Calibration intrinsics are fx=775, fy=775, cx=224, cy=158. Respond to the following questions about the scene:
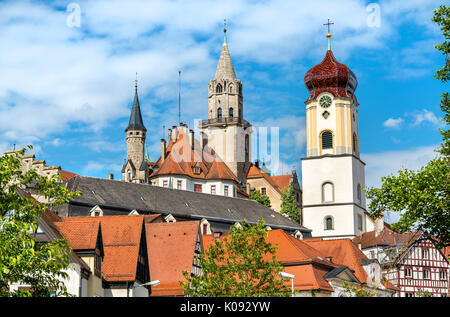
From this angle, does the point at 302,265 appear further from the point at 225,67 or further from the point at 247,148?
the point at 225,67

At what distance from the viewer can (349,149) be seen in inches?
4252

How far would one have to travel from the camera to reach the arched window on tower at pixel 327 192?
10731 centimetres

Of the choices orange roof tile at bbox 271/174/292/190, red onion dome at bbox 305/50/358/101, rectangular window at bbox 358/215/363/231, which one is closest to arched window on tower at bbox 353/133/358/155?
red onion dome at bbox 305/50/358/101

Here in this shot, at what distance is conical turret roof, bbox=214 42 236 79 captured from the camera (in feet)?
446

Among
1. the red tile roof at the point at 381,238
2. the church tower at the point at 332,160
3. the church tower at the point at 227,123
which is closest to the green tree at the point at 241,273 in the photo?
the red tile roof at the point at 381,238

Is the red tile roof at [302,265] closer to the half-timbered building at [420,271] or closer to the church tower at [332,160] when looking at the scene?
the half-timbered building at [420,271]

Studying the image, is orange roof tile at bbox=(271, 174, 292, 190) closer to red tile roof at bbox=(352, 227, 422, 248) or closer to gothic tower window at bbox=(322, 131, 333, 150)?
gothic tower window at bbox=(322, 131, 333, 150)

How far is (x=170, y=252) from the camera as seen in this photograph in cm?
5250

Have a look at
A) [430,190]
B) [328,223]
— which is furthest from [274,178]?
[430,190]

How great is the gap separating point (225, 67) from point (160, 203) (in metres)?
55.9

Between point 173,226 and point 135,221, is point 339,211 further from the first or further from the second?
point 135,221
